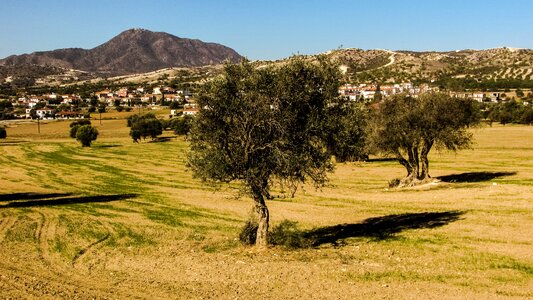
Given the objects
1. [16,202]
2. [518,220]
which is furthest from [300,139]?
[16,202]

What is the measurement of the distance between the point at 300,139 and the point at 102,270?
45.0 ft

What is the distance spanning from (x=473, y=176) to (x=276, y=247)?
4191 cm

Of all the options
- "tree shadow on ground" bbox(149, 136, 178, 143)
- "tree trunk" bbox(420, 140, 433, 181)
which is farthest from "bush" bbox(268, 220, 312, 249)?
"tree shadow on ground" bbox(149, 136, 178, 143)

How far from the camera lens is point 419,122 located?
184 ft

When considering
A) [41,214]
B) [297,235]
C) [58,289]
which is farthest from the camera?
[41,214]

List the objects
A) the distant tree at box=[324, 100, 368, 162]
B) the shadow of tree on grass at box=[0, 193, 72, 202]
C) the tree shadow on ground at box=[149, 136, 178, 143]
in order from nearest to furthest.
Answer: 1. the distant tree at box=[324, 100, 368, 162]
2. the shadow of tree on grass at box=[0, 193, 72, 202]
3. the tree shadow on ground at box=[149, 136, 178, 143]

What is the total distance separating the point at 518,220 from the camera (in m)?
36.5

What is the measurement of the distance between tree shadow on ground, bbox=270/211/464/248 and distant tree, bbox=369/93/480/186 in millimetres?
16356

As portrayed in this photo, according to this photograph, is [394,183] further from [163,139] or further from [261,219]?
[163,139]

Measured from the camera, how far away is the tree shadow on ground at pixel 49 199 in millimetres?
52625

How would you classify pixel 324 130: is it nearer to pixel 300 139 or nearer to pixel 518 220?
pixel 300 139

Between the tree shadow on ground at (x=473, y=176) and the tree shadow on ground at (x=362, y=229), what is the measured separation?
21.8m

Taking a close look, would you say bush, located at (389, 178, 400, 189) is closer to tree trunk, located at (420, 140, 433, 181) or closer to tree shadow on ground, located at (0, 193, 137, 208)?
tree trunk, located at (420, 140, 433, 181)

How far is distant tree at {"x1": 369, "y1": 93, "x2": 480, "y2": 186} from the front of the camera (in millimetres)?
56156
